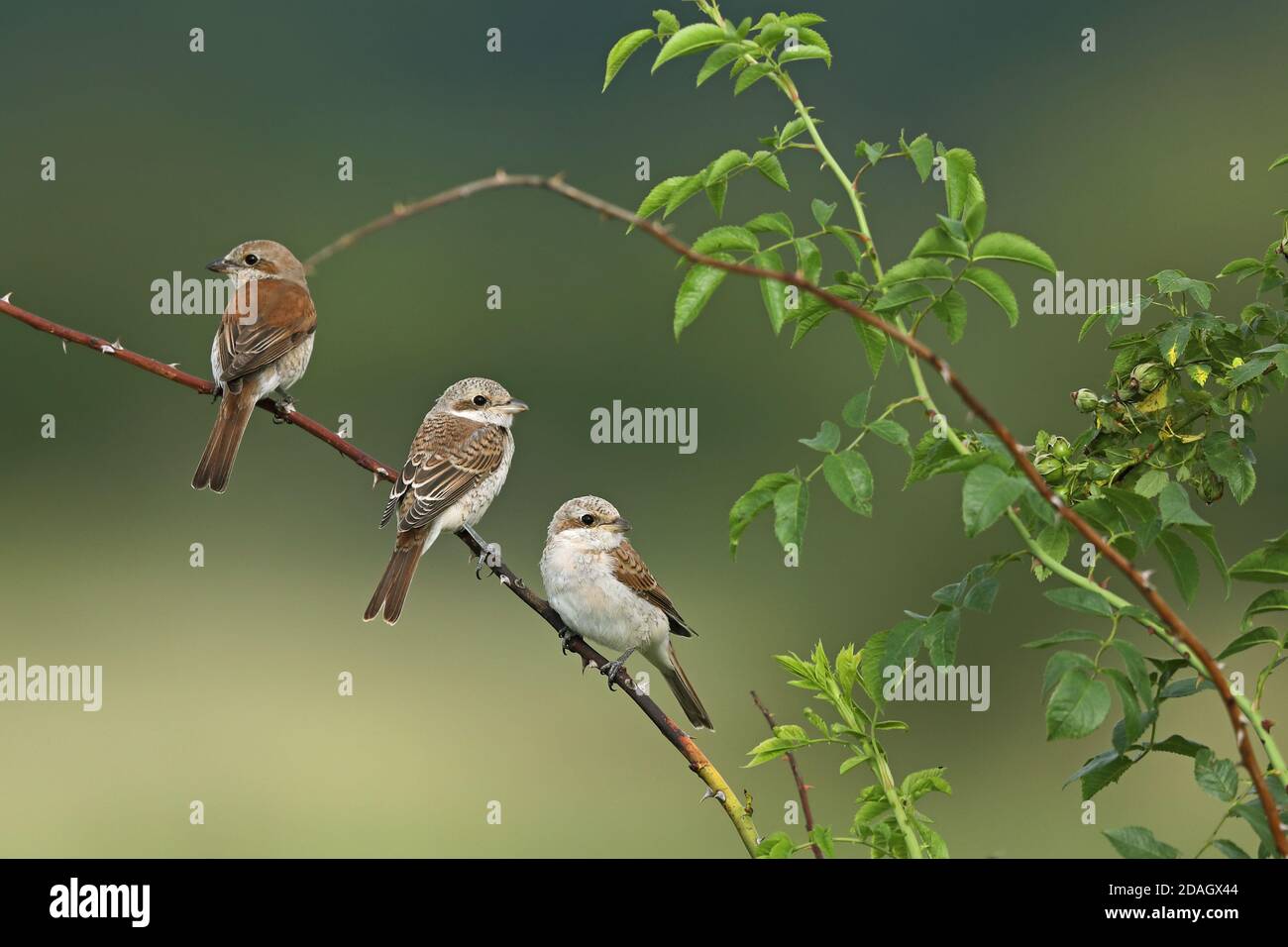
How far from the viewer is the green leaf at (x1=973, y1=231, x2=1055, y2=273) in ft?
5.35

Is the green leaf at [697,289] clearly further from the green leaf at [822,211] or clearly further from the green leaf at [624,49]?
the green leaf at [624,49]

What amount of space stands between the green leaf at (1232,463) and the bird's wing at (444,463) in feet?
4.60

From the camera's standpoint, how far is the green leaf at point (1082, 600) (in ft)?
4.77

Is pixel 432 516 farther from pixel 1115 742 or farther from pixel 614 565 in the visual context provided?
pixel 1115 742

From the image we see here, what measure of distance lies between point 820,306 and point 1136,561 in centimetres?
47

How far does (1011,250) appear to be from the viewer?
1630mm

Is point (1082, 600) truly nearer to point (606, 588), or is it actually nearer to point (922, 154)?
point (922, 154)

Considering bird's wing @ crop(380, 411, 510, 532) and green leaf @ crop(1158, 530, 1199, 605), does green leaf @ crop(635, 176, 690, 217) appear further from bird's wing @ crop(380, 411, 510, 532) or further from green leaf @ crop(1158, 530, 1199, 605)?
bird's wing @ crop(380, 411, 510, 532)

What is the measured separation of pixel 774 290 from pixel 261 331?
1.49 meters

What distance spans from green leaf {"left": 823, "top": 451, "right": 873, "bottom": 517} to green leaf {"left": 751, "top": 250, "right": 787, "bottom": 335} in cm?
16

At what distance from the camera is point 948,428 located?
1515 mm

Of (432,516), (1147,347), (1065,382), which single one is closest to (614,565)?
(432,516)

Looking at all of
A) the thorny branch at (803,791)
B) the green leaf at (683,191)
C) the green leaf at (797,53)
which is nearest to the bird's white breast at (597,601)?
the thorny branch at (803,791)

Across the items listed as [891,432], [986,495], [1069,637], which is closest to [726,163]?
[891,432]
